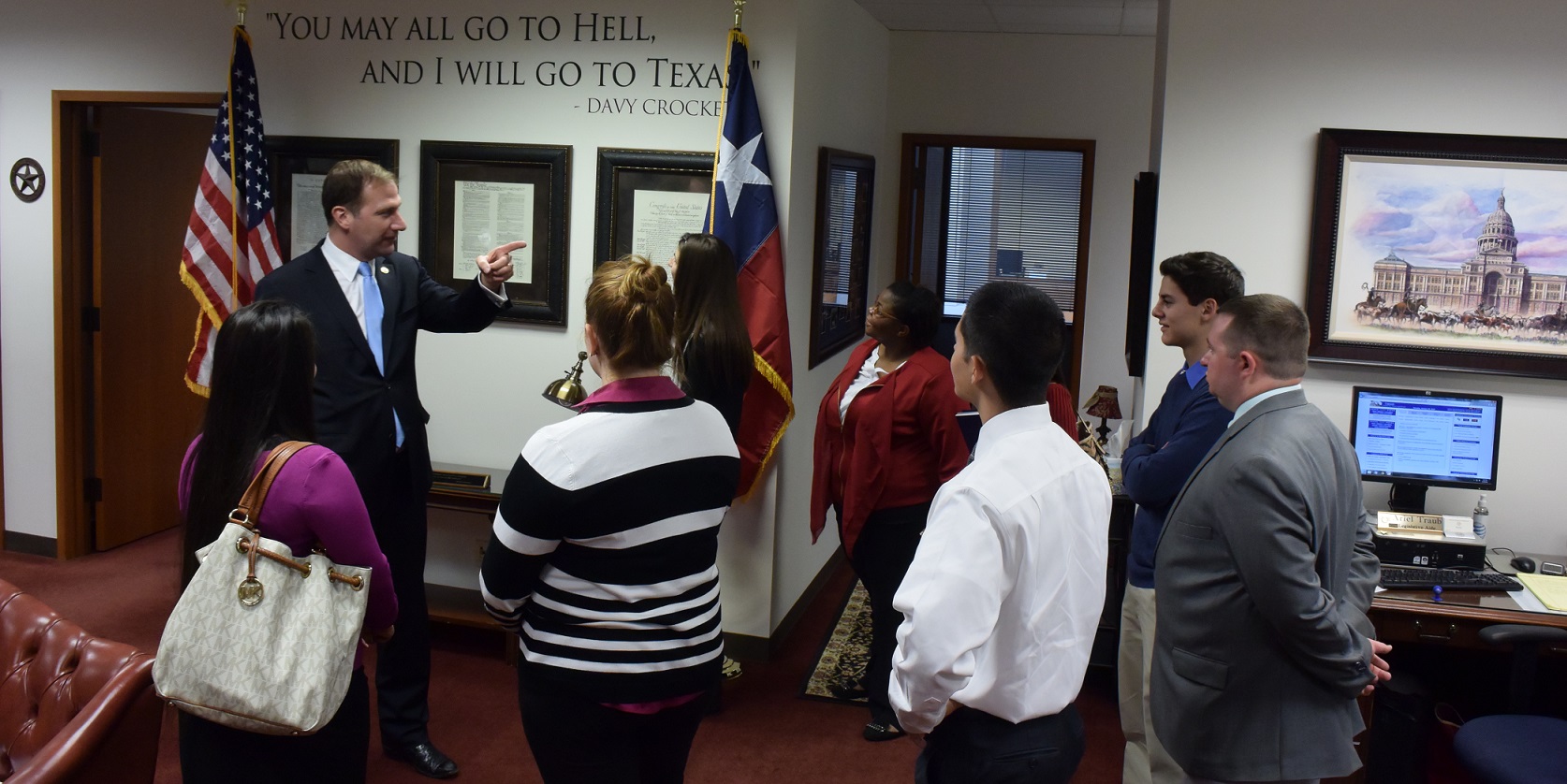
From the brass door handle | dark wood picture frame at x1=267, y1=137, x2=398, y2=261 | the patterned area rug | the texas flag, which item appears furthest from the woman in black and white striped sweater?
dark wood picture frame at x1=267, y1=137, x2=398, y2=261

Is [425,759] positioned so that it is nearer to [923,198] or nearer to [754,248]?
[754,248]

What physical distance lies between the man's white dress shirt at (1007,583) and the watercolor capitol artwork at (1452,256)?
2237 mm

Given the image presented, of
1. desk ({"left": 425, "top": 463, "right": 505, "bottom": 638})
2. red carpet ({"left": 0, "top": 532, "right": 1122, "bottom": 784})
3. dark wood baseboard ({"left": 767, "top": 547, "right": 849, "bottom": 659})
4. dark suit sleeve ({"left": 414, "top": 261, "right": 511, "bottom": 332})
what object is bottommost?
red carpet ({"left": 0, "top": 532, "right": 1122, "bottom": 784})

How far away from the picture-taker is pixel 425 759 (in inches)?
136

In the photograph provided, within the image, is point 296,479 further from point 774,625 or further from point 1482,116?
point 1482,116

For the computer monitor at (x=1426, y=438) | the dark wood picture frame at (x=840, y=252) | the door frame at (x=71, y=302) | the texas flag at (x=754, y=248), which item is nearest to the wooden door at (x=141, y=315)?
the door frame at (x=71, y=302)

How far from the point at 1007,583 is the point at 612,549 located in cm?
70

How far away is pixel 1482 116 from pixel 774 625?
2.92m

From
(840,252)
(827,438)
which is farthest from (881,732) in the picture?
(840,252)

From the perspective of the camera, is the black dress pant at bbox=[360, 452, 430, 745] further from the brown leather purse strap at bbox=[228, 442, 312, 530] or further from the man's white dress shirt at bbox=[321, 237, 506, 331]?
the brown leather purse strap at bbox=[228, 442, 312, 530]

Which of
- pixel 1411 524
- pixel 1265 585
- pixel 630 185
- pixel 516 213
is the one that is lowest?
pixel 1411 524

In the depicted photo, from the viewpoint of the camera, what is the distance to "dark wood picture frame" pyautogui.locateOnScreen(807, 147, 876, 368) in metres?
4.73

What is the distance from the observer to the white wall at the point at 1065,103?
245 inches

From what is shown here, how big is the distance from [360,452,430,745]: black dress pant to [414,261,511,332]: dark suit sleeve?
0.42 metres
